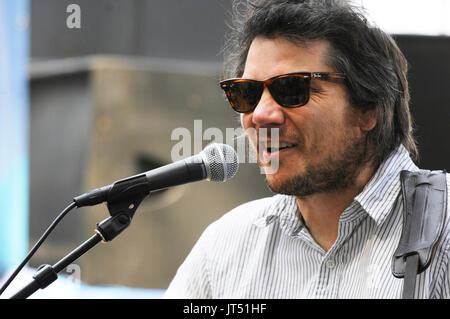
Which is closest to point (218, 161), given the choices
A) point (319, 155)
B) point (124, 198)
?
point (124, 198)

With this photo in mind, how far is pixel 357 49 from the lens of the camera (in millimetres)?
2195

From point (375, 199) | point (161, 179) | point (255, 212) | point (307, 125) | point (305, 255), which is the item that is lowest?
point (305, 255)

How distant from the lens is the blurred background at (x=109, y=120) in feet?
18.5

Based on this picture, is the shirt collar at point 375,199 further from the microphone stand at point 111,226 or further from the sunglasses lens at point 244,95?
the microphone stand at point 111,226

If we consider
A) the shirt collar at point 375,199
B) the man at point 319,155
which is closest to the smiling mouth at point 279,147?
the man at point 319,155

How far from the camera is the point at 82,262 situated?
557 cm

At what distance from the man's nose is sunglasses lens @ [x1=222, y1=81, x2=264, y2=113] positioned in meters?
Result: 0.04

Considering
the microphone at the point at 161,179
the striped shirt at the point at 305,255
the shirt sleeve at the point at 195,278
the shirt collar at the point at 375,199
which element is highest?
the microphone at the point at 161,179

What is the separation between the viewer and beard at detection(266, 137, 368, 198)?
2.07m

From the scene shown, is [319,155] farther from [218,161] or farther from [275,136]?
[218,161]

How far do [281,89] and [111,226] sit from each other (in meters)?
0.75

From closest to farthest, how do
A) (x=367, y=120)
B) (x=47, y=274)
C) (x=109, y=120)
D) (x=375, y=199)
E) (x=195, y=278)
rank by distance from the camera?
(x=47, y=274) → (x=375, y=199) → (x=367, y=120) → (x=195, y=278) → (x=109, y=120)

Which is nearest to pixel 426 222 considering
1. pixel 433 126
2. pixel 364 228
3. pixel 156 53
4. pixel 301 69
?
pixel 364 228

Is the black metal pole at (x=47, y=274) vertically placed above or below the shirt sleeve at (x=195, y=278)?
above
